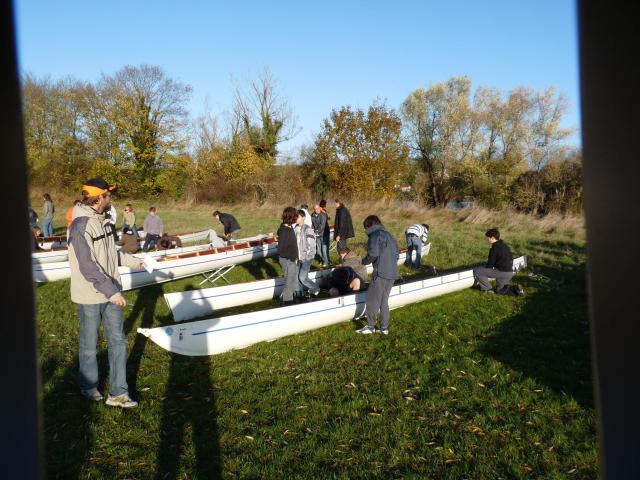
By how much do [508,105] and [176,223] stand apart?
68.5ft

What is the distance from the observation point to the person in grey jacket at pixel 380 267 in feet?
23.4

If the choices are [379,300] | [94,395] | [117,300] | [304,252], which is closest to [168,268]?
[304,252]

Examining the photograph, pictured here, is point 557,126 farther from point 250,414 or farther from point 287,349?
point 250,414

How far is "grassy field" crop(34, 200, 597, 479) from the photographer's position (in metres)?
3.96

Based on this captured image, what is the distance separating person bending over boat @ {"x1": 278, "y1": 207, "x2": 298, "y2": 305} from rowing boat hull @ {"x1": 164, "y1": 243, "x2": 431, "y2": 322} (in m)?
0.83

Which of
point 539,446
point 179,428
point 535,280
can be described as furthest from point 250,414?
point 535,280

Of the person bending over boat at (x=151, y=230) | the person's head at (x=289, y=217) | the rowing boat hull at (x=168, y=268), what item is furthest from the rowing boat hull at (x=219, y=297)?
the person bending over boat at (x=151, y=230)

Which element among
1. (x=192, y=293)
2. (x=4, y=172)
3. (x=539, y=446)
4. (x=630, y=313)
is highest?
(x=4, y=172)

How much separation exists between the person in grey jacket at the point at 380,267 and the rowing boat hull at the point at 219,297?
9.91ft

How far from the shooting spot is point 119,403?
196 inches

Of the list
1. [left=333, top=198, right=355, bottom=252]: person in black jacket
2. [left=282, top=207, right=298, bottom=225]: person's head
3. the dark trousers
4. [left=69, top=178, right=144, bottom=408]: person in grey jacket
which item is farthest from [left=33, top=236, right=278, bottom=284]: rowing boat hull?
[left=69, top=178, right=144, bottom=408]: person in grey jacket

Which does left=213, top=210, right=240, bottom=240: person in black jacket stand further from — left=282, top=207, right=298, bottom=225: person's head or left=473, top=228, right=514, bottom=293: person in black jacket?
left=473, top=228, right=514, bottom=293: person in black jacket

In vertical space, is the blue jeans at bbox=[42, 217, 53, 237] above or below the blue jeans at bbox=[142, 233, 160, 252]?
above

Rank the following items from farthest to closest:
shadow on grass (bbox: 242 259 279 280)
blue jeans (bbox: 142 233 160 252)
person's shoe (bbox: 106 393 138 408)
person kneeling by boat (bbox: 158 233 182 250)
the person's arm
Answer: blue jeans (bbox: 142 233 160 252)
person kneeling by boat (bbox: 158 233 182 250)
shadow on grass (bbox: 242 259 279 280)
person's shoe (bbox: 106 393 138 408)
the person's arm
